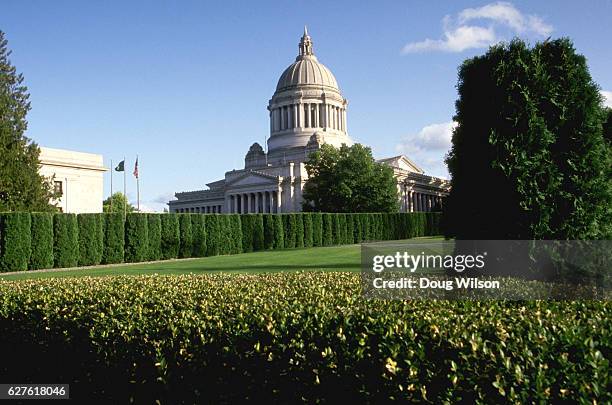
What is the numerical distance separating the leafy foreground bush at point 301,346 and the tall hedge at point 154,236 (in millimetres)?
23294

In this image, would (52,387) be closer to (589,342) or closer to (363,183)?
(589,342)

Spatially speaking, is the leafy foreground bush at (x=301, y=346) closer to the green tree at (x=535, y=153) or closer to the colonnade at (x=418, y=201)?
the green tree at (x=535, y=153)

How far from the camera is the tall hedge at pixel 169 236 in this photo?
103 feet

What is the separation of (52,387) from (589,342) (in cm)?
686

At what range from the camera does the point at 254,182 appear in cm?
8112

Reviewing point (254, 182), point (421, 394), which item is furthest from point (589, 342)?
point (254, 182)

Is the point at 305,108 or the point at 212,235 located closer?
the point at 212,235

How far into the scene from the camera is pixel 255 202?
82.7 metres

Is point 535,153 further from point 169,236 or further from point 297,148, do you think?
point 297,148

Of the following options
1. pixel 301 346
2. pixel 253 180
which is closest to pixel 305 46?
pixel 253 180

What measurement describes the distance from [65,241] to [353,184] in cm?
3727

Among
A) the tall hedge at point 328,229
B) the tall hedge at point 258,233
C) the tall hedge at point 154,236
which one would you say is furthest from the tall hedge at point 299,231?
the tall hedge at point 154,236

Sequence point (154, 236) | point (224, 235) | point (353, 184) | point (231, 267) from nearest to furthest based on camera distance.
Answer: point (231, 267) < point (154, 236) < point (224, 235) < point (353, 184)

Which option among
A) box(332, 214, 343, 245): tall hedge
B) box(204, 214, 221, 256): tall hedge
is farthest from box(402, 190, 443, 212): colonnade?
box(204, 214, 221, 256): tall hedge
